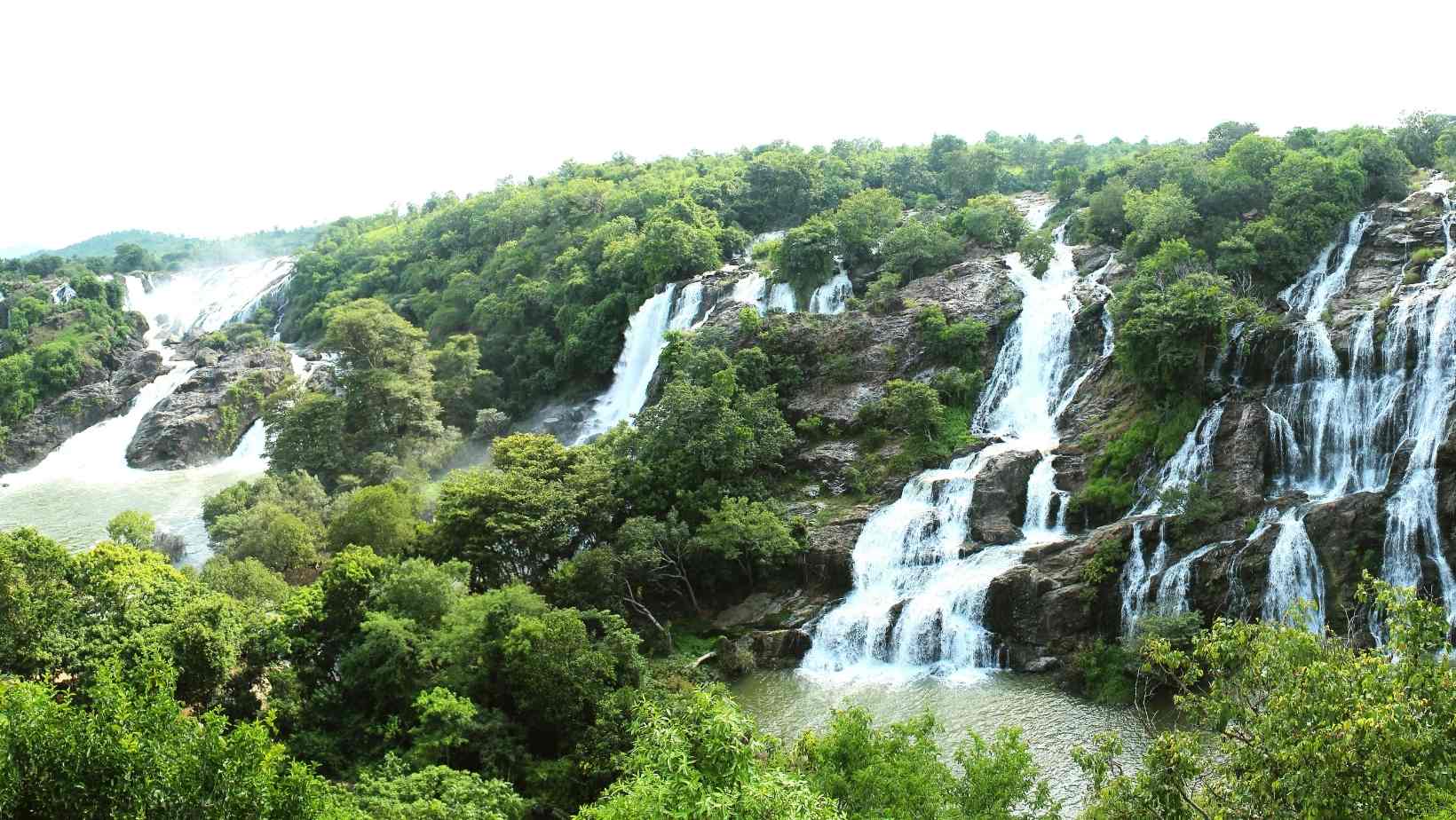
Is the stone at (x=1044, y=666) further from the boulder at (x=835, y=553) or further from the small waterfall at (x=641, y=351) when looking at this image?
the small waterfall at (x=641, y=351)

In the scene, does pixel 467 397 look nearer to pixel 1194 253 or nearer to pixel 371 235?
pixel 1194 253

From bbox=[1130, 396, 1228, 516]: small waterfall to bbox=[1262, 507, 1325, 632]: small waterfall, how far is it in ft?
11.3

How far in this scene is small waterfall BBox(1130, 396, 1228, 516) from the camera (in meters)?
26.0

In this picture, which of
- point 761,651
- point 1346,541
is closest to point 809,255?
point 761,651

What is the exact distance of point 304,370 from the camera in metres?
56.5

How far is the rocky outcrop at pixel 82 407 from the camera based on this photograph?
167 feet

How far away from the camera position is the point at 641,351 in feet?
151

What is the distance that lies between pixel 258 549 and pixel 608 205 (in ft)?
122

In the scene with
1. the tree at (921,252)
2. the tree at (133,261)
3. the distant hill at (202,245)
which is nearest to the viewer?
the tree at (921,252)

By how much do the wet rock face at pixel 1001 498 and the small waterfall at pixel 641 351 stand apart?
18895mm

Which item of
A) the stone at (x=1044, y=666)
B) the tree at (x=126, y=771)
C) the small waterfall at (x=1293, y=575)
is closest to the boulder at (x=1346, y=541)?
the small waterfall at (x=1293, y=575)

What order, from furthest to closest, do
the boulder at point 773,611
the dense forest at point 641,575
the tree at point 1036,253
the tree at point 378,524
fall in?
the tree at point 1036,253 → the tree at point 378,524 → the boulder at point 773,611 → the dense forest at point 641,575

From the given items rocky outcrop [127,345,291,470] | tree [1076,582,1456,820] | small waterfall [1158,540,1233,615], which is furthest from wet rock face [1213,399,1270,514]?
rocky outcrop [127,345,291,470]

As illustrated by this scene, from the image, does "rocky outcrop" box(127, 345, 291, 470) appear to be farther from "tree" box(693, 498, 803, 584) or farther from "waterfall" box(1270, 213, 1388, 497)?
"waterfall" box(1270, 213, 1388, 497)
